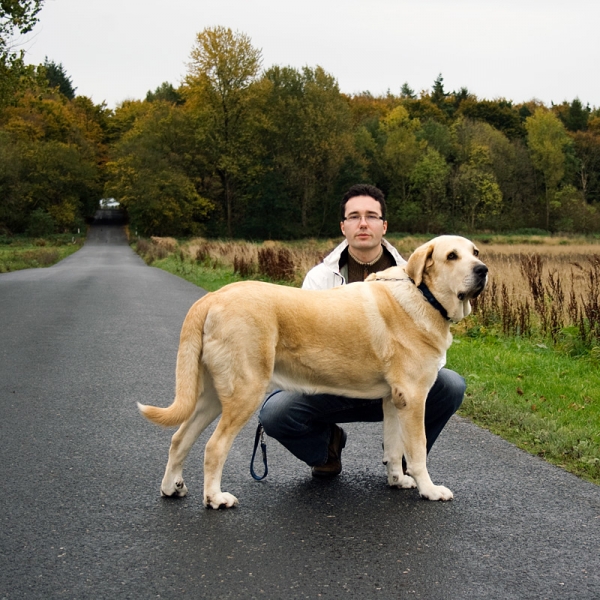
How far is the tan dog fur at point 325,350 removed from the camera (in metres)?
4.09

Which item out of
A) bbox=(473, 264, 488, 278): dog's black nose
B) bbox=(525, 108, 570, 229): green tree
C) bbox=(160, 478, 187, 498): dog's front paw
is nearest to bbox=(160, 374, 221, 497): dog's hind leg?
bbox=(160, 478, 187, 498): dog's front paw

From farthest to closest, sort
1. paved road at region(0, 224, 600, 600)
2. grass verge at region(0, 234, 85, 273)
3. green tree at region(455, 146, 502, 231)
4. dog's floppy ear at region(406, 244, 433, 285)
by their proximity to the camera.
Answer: green tree at region(455, 146, 502, 231) → grass verge at region(0, 234, 85, 273) → dog's floppy ear at region(406, 244, 433, 285) → paved road at region(0, 224, 600, 600)

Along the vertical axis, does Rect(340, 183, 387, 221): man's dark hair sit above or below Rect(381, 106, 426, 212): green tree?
below

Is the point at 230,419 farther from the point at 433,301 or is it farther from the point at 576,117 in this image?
the point at 576,117

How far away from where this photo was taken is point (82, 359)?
9.45 m

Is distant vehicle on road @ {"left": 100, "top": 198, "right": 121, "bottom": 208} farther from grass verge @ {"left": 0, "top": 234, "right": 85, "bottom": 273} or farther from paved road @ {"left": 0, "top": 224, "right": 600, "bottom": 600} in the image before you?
paved road @ {"left": 0, "top": 224, "right": 600, "bottom": 600}

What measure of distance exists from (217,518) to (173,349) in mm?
6255

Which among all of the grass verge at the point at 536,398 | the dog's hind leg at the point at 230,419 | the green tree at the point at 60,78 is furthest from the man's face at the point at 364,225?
the green tree at the point at 60,78

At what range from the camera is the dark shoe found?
4.87 meters

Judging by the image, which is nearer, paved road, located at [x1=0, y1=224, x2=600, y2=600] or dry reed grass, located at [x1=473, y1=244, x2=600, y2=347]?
paved road, located at [x1=0, y1=224, x2=600, y2=600]

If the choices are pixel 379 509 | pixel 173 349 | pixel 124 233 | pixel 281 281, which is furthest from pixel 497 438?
pixel 124 233

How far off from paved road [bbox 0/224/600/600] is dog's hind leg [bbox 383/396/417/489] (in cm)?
10

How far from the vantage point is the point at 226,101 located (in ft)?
220

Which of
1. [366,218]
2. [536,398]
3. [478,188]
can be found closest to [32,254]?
[536,398]
